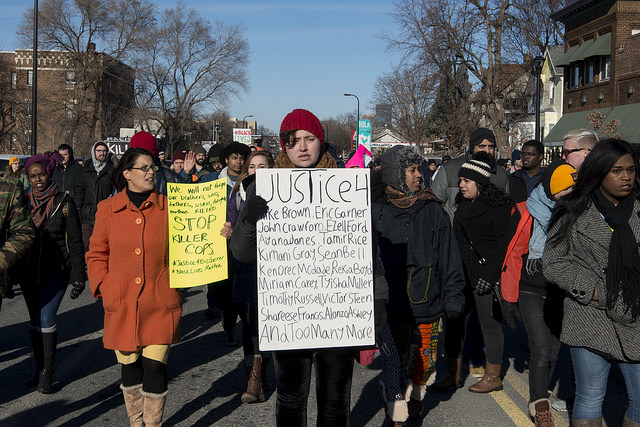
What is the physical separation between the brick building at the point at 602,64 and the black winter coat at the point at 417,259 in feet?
78.6

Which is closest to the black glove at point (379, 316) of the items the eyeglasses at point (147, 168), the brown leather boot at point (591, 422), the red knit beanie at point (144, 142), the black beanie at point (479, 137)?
the brown leather boot at point (591, 422)

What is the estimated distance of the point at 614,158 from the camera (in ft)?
12.2

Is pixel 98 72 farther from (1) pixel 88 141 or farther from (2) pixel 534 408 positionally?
(2) pixel 534 408

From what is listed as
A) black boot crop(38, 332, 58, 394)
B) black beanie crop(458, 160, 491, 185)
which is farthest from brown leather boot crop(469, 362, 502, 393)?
black boot crop(38, 332, 58, 394)

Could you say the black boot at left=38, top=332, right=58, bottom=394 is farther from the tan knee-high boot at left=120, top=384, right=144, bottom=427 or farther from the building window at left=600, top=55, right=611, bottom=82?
the building window at left=600, top=55, right=611, bottom=82

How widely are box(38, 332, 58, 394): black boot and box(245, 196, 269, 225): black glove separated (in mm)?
3239

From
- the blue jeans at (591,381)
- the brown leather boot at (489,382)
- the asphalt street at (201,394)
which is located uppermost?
the blue jeans at (591,381)

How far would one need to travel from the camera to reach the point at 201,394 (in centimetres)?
587

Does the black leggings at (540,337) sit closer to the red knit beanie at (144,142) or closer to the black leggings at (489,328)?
the black leggings at (489,328)

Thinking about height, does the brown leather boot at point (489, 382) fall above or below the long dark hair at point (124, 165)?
below

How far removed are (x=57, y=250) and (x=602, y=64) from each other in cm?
3129

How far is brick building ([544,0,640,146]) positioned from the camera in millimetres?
28688

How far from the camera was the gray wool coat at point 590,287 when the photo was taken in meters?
3.62

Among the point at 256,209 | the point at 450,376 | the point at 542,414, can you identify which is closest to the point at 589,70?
the point at 450,376
